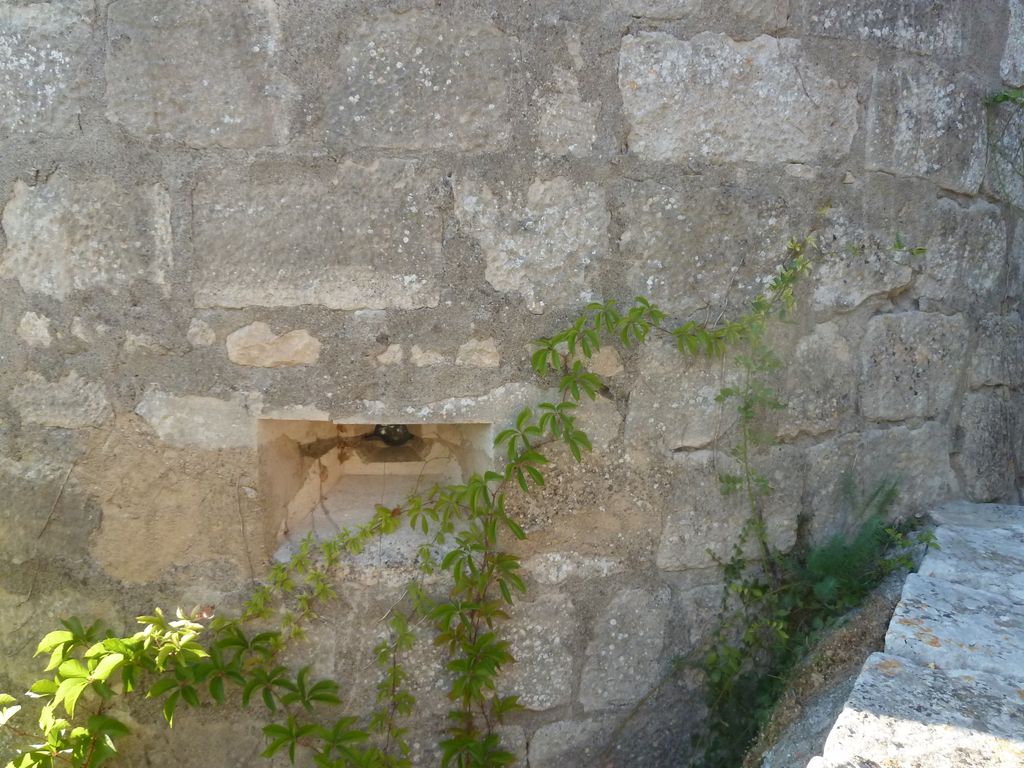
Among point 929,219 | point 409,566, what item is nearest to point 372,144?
point 409,566

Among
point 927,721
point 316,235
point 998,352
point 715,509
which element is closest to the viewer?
point 927,721

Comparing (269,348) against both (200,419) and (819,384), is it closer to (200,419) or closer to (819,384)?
(200,419)

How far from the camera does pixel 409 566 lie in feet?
5.74

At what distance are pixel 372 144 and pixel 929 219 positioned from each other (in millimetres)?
1351

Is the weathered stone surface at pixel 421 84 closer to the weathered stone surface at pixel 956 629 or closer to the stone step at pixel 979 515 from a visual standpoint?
the weathered stone surface at pixel 956 629

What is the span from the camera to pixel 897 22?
1802mm

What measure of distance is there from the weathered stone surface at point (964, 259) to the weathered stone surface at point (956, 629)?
0.75m

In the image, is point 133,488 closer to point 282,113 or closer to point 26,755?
point 26,755

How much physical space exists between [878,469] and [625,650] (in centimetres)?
80

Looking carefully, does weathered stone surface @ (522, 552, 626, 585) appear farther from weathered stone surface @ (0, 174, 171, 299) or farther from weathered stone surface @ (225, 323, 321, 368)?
weathered stone surface @ (0, 174, 171, 299)

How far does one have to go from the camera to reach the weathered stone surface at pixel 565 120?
1.63 metres

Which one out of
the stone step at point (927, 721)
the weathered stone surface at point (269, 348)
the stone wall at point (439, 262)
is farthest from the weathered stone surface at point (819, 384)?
the weathered stone surface at point (269, 348)

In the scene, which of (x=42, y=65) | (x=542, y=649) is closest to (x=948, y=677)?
(x=542, y=649)

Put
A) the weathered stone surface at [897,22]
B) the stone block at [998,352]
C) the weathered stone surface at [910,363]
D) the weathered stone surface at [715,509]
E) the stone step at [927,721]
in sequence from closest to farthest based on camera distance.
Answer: the stone step at [927,721]
the weathered stone surface at [897,22]
the weathered stone surface at [715,509]
the weathered stone surface at [910,363]
the stone block at [998,352]
